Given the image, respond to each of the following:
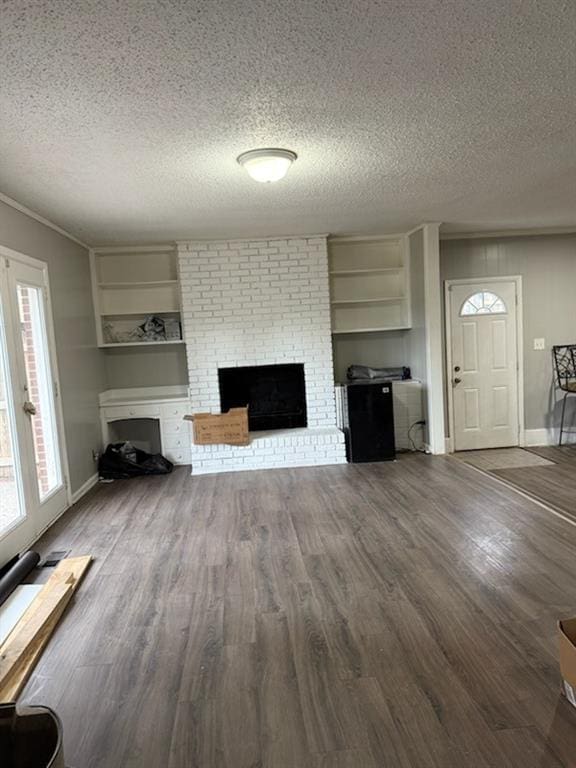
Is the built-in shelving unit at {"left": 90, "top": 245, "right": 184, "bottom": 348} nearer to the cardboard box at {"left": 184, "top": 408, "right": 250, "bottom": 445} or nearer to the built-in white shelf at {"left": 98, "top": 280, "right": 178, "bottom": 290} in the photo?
the built-in white shelf at {"left": 98, "top": 280, "right": 178, "bottom": 290}

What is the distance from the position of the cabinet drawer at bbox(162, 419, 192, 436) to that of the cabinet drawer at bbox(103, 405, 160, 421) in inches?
5.0

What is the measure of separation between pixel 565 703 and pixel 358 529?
1.78 meters

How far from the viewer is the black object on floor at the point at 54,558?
10.3 feet

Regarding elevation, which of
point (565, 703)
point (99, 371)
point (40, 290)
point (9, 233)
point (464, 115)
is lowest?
point (565, 703)

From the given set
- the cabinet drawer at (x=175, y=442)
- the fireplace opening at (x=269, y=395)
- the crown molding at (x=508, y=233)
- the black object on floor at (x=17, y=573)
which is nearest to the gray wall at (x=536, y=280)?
the crown molding at (x=508, y=233)

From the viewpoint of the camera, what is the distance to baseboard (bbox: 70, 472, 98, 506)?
447 centimetres

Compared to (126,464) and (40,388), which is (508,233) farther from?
(40,388)

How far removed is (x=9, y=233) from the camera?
3527mm

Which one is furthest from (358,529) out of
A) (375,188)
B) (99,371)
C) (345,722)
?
(99,371)

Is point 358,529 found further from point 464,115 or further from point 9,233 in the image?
point 9,233

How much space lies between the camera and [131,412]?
218 inches

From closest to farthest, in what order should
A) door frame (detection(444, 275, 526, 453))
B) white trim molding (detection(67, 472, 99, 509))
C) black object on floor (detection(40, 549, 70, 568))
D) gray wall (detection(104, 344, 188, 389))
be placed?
1. black object on floor (detection(40, 549, 70, 568))
2. white trim molding (detection(67, 472, 99, 509))
3. door frame (detection(444, 275, 526, 453))
4. gray wall (detection(104, 344, 188, 389))

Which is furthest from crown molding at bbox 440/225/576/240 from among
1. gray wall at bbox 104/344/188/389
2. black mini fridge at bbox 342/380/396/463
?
gray wall at bbox 104/344/188/389

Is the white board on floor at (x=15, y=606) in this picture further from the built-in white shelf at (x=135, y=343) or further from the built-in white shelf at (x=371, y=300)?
the built-in white shelf at (x=371, y=300)
